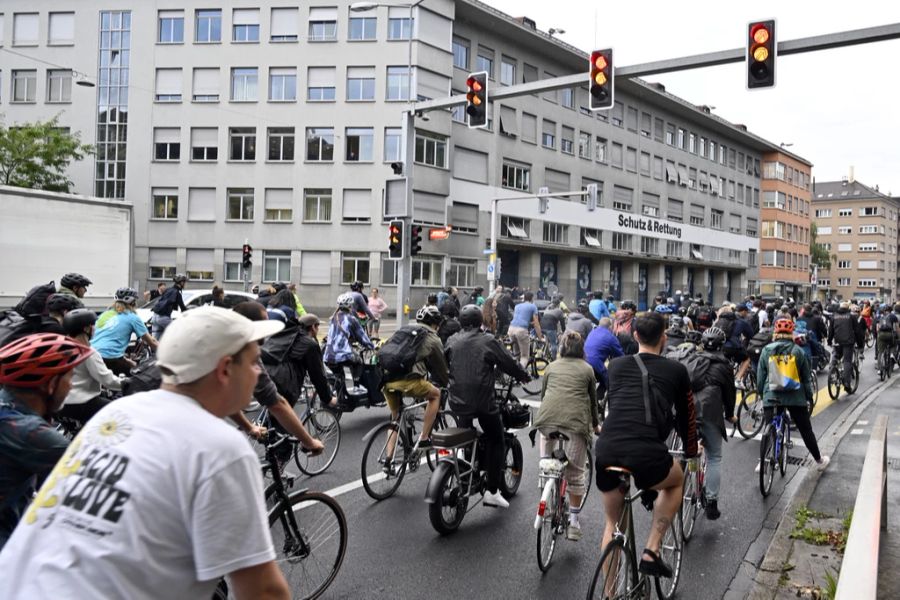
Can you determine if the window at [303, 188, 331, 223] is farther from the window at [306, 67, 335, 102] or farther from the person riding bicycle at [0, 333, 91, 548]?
the person riding bicycle at [0, 333, 91, 548]

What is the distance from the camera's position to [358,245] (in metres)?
36.5

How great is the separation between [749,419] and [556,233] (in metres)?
35.6

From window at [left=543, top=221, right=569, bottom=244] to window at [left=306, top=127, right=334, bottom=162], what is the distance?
14274 millimetres

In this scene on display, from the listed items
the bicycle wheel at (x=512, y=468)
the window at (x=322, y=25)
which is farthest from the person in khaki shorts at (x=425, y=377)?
Answer: the window at (x=322, y=25)

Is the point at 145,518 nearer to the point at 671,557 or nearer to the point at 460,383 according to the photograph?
the point at 671,557

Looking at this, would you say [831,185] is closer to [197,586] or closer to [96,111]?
[96,111]

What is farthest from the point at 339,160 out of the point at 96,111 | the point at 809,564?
the point at 809,564

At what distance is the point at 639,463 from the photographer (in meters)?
3.93

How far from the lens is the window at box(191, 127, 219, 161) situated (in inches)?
1464

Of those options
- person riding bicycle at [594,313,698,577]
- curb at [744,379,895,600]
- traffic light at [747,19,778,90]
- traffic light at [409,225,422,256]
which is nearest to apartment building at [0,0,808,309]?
traffic light at [409,225,422,256]

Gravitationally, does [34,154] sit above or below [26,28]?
below

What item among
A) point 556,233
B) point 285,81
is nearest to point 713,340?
point 285,81

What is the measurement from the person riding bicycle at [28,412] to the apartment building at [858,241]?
124 meters

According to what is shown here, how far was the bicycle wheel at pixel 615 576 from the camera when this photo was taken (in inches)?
143
